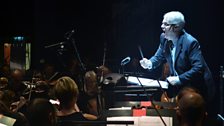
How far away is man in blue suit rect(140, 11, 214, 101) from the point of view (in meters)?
3.89

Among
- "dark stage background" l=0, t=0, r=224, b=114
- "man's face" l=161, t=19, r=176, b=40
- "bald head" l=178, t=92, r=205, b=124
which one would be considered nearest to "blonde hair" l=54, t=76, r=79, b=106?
"bald head" l=178, t=92, r=205, b=124

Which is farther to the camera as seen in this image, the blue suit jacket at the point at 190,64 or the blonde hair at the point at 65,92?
the blue suit jacket at the point at 190,64

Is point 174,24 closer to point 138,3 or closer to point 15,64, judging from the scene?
point 138,3

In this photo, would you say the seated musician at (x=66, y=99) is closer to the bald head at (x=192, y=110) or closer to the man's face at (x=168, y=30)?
the bald head at (x=192, y=110)

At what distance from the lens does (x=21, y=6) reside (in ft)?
24.3

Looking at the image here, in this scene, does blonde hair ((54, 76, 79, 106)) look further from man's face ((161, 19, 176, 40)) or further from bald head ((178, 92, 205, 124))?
man's face ((161, 19, 176, 40))

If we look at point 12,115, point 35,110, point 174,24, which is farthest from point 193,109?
point 174,24

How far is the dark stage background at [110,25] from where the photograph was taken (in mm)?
5859

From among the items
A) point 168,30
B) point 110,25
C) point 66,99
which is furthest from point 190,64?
point 110,25

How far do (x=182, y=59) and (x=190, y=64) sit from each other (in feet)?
0.30

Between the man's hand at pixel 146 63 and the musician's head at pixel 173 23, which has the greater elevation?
the musician's head at pixel 173 23

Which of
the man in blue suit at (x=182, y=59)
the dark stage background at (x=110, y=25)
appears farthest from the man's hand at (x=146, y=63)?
the dark stage background at (x=110, y=25)

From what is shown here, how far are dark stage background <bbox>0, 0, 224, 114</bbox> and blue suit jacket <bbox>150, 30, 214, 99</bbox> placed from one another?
1.75 m

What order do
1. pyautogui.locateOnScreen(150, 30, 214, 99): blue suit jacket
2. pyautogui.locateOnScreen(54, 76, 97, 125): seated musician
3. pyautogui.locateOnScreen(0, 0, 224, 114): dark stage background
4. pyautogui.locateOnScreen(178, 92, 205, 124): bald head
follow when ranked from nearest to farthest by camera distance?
pyautogui.locateOnScreen(178, 92, 205, 124): bald head
pyautogui.locateOnScreen(54, 76, 97, 125): seated musician
pyautogui.locateOnScreen(150, 30, 214, 99): blue suit jacket
pyautogui.locateOnScreen(0, 0, 224, 114): dark stage background
